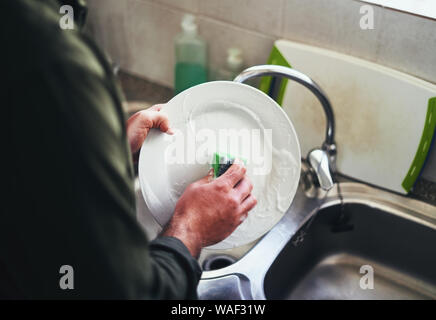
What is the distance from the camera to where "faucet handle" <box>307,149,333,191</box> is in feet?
2.94

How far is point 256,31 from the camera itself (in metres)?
1.07

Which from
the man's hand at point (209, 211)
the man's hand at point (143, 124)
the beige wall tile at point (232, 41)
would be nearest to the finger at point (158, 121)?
the man's hand at point (143, 124)

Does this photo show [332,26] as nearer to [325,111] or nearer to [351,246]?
[325,111]

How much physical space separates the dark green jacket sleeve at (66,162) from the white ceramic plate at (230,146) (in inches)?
11.5

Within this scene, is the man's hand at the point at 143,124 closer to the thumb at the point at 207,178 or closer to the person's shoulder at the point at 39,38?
the thumb at the point at 207,178

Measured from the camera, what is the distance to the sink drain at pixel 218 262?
3.18 ft

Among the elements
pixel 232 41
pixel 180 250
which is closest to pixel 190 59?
pixel 232 41

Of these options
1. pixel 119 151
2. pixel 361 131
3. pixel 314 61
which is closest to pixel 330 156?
pixel 361 131

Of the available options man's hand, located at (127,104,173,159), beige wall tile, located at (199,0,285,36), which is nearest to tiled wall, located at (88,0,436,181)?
beige wall tile, located at (199,0,285,36)

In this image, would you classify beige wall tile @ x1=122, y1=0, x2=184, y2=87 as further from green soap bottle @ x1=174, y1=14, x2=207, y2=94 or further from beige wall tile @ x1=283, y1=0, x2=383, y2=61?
beige wall tile @ x1=283, y1=0, x2=383, y2=61

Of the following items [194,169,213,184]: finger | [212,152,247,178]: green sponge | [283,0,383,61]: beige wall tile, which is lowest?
[194,169,213,184]: finger

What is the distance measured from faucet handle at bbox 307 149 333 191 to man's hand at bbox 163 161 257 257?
239mm

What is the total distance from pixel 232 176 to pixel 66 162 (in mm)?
325

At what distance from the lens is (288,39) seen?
3.41 feet
